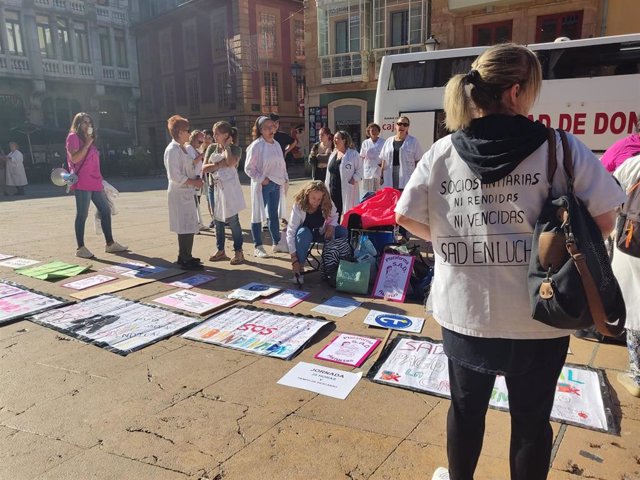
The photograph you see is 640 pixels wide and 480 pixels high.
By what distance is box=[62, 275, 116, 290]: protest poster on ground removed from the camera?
208 inches

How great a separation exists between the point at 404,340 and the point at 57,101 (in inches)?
1313

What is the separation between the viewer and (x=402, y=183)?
777 centimetres

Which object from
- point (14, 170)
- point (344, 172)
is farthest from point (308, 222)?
point (14, 170)

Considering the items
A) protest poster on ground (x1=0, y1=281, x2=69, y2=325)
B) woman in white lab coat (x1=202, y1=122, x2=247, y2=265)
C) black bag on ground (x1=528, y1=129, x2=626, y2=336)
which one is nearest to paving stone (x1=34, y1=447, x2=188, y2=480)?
black bag on ground (x1=528, y1=129, x2=626, y2=336)

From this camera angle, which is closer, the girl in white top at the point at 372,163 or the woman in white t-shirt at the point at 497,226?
the woman in white t-shirt at the point at 497,226

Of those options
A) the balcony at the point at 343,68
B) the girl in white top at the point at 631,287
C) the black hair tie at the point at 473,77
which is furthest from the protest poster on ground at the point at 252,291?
the balcony at the point at 343,68

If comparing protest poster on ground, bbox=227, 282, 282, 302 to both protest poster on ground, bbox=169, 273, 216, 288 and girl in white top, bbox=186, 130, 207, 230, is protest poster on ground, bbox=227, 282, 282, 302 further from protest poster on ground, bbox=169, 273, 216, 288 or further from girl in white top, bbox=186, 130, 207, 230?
girl in white top, bbox=186, 130, 207, 230

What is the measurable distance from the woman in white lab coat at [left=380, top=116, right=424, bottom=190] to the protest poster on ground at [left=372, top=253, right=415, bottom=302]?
285cm

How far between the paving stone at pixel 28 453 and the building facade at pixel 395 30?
16949 mm

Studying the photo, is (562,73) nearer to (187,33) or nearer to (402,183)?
(402,183)

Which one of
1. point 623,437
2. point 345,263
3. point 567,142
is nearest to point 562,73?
point 345,263

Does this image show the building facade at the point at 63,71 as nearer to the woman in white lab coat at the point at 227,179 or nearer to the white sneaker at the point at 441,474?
the woman in white lab coat at the point at 227,179

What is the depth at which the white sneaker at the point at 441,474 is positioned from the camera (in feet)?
7.04

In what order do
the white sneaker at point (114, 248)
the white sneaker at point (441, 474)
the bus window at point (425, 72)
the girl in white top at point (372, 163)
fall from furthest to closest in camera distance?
the bus window at point (425, 72), the girl in white top at point (372, 163), the white sneaker at point (114, 248), the white sneaker at point (441, 474)
